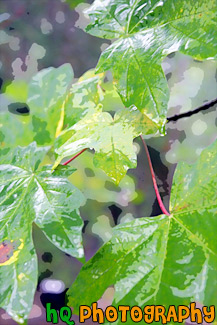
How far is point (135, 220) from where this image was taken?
17.7 inches

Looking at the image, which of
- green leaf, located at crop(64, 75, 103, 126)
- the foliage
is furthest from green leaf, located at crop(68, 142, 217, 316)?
green leaf, located at crop(64, 75, 103, 126)

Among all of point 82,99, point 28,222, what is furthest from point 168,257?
point 82,99

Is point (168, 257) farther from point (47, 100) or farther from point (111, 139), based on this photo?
point (47, 100)

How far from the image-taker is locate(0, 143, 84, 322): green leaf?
16.9 inches

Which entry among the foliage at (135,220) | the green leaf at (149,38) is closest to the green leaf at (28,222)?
the foliage at (135,220)

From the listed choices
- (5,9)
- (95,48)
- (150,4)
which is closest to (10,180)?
(150,4)

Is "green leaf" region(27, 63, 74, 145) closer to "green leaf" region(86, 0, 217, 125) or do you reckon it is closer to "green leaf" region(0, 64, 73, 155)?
"green leaf" region(0, 64, 73, 155)

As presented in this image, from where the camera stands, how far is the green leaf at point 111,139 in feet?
1.40

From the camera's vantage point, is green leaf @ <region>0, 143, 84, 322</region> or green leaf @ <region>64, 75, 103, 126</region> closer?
green leaf @ <region>0, 143, 84, 322</region>

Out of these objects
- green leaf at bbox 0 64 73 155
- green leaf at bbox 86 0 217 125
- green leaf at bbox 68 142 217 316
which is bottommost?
green leaf at bbox 68 142 217 316

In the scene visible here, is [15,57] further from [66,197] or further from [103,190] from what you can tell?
[66,197]

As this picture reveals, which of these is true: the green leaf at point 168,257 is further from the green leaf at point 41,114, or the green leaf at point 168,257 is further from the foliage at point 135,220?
the green leaf at point 41,114

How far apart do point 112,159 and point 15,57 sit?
2.18 meters

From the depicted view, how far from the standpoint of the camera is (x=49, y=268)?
77.6 inches
